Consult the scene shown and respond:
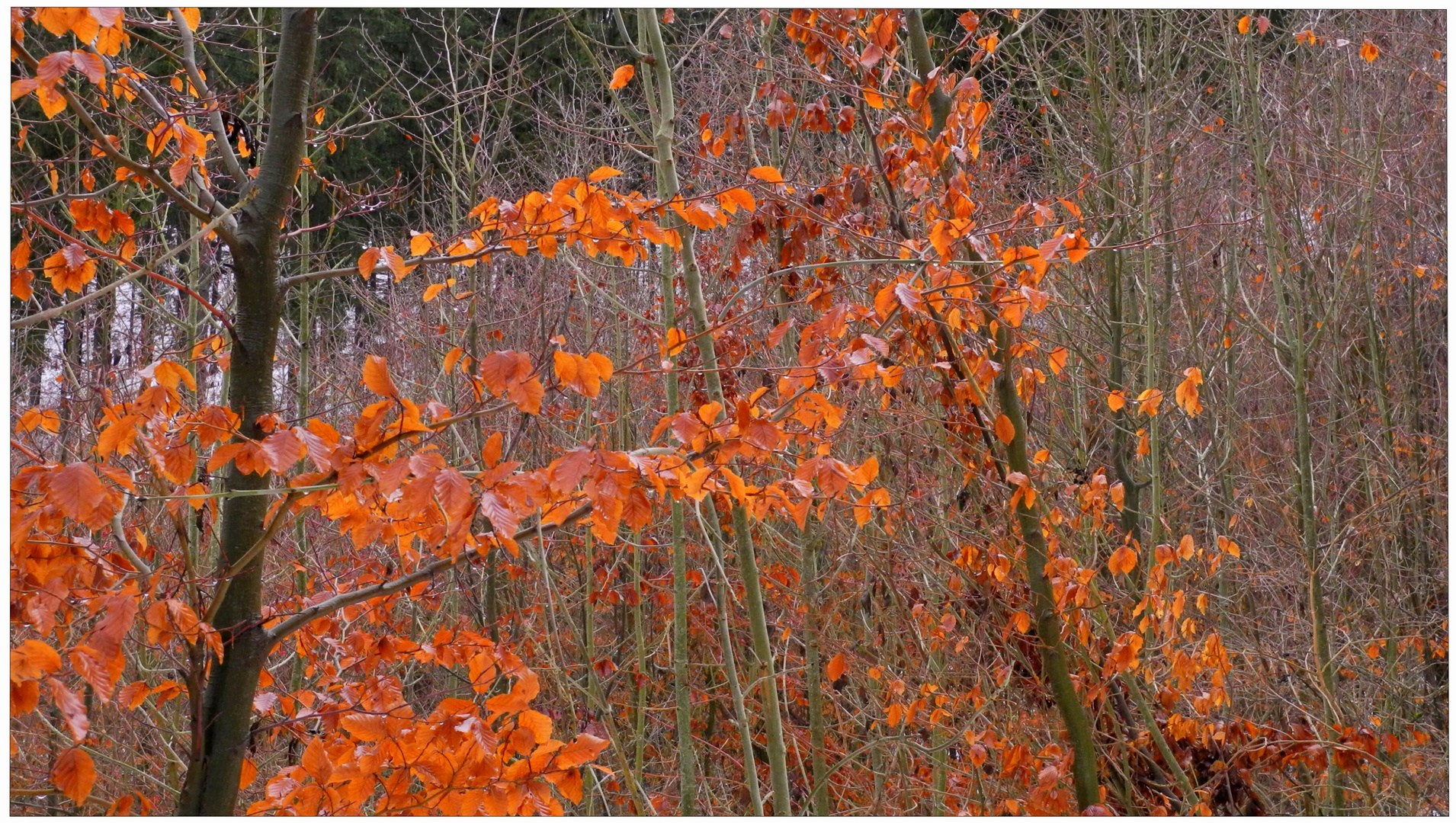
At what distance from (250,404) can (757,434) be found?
100cm

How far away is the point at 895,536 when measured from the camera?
3.33 meters

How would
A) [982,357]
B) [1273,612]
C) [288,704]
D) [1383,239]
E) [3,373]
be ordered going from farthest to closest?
1. [1383,239]
2. [1273,612]
3. [982,357]
4. [288,704]
5. [3,373]

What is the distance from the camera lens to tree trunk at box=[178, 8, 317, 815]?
191 cm

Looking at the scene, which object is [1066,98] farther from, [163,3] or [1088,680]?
[163,3]

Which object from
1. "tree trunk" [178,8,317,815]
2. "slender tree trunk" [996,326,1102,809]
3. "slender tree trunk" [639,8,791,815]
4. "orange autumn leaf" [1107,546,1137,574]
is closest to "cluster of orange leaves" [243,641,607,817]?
"tree trunk" [178,8,317,815]

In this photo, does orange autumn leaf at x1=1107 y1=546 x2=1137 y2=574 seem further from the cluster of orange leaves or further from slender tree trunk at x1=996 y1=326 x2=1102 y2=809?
the cluster of orange leaves

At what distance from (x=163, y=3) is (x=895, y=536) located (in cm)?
245

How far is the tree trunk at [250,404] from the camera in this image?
75.3 inches

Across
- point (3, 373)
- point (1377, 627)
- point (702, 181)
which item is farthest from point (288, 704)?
point (1377, 627)

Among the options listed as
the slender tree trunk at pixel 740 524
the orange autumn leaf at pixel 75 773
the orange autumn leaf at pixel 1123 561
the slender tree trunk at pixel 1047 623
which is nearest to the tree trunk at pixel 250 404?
the orange autumn leaf at pixel 75 773

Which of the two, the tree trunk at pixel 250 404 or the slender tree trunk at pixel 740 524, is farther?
the slender tree trunk at pixel 740 524

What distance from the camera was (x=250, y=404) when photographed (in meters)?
1.97

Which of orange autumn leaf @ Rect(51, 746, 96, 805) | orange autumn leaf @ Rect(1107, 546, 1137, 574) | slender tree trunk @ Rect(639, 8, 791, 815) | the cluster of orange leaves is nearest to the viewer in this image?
orange autumn leaf @ Rect(51, 746, 96, 805)

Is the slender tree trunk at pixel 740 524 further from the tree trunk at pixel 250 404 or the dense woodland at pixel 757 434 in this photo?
the tree trunk at pixel 250 404
